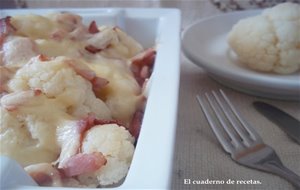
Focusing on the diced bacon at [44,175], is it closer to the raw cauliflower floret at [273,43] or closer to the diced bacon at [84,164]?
the diced bacon at [84,164]

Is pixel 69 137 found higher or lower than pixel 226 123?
higher

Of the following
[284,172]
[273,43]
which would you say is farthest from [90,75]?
[273,43]

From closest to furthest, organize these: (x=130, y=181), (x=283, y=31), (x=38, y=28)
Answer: (x=130, y=181), (x=38, y=28), (x=283, y=31)

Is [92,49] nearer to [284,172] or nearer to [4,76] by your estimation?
[4,76]

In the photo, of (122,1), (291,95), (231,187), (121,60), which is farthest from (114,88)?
(122,1)

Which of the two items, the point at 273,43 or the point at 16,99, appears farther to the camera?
the point at 273,43

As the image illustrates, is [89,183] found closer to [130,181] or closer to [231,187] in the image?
[130,181]

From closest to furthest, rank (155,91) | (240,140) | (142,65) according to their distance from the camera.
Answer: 1. (155,91)
2. (240,140)
3. (142,65)
